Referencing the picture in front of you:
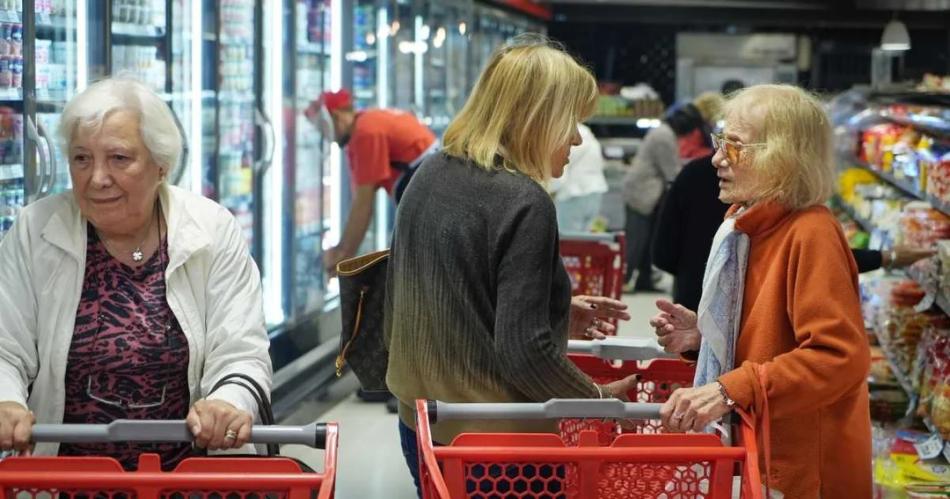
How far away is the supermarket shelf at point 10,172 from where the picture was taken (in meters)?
4.10

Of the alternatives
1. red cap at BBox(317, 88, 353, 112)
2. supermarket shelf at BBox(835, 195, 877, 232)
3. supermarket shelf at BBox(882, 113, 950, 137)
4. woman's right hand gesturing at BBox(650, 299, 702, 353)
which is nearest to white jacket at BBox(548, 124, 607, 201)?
supermarket shelf at BBox(835, 195, 877, 232)

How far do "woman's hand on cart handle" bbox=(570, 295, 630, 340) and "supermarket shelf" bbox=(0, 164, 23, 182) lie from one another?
1.81 meters

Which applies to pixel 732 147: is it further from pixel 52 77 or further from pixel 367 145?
pixel 367 145

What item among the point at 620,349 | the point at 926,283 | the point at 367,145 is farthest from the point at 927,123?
the point at 620,349

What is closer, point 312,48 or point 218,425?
point 218,425

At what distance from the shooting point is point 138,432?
2.31 meters

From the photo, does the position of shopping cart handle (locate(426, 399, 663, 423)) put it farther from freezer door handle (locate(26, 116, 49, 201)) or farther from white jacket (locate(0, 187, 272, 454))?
freezer door handle (locate(26, 116, 49, 201))

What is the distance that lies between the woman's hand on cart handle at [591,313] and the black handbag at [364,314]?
1.68 ft

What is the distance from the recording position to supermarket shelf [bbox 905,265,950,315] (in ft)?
16.5

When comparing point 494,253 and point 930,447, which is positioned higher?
point 494,253

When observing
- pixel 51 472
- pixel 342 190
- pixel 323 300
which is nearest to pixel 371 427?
pixel 323 300

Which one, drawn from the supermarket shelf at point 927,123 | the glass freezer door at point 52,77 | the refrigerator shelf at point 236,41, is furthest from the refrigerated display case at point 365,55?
the glass freezer door at point 52,77

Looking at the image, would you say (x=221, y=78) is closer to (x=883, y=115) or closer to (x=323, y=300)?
(x=323, y=300)

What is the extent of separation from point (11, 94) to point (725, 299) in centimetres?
235
